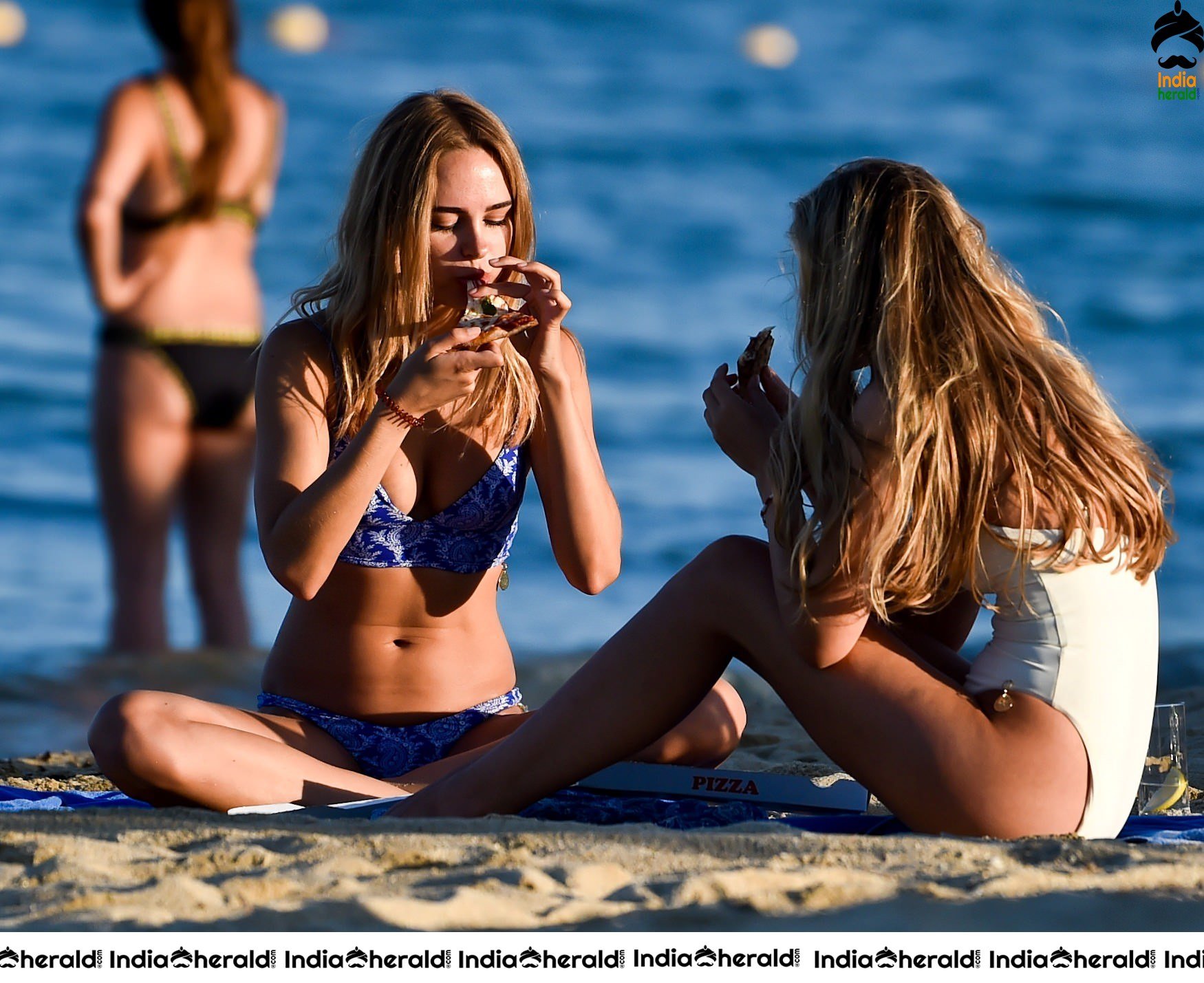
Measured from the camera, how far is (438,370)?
9.10 ft

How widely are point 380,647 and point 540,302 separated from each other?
789 mm

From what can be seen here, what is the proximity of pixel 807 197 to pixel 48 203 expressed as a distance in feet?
42.2

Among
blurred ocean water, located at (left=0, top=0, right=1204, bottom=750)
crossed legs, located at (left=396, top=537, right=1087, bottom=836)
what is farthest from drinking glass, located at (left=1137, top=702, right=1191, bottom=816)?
blurred ocean water, located at (left=0, top=0, right=1204, bottom=750)

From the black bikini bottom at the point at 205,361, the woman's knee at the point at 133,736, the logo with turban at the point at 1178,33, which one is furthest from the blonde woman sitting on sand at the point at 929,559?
the logo with turban at the point at 1178,33

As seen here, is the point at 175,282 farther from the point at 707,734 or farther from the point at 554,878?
the point at 554,878

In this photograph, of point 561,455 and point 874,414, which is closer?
point 874,414

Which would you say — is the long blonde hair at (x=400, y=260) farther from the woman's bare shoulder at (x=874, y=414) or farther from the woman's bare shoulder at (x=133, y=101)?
the woman's bare shoulder at (x=133, y=101)

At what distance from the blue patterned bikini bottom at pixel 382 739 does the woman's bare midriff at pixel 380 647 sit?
0.06 feet

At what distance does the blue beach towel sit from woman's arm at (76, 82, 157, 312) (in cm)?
285

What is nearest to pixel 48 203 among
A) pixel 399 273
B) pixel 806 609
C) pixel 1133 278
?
pixel 1133 278

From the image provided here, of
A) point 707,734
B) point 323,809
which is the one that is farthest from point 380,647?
point 707,734

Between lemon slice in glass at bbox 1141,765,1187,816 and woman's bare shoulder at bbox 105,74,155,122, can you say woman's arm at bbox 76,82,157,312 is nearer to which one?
woman's bare shoulder at bbox 105,74,155,122

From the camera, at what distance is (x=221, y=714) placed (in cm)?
283
